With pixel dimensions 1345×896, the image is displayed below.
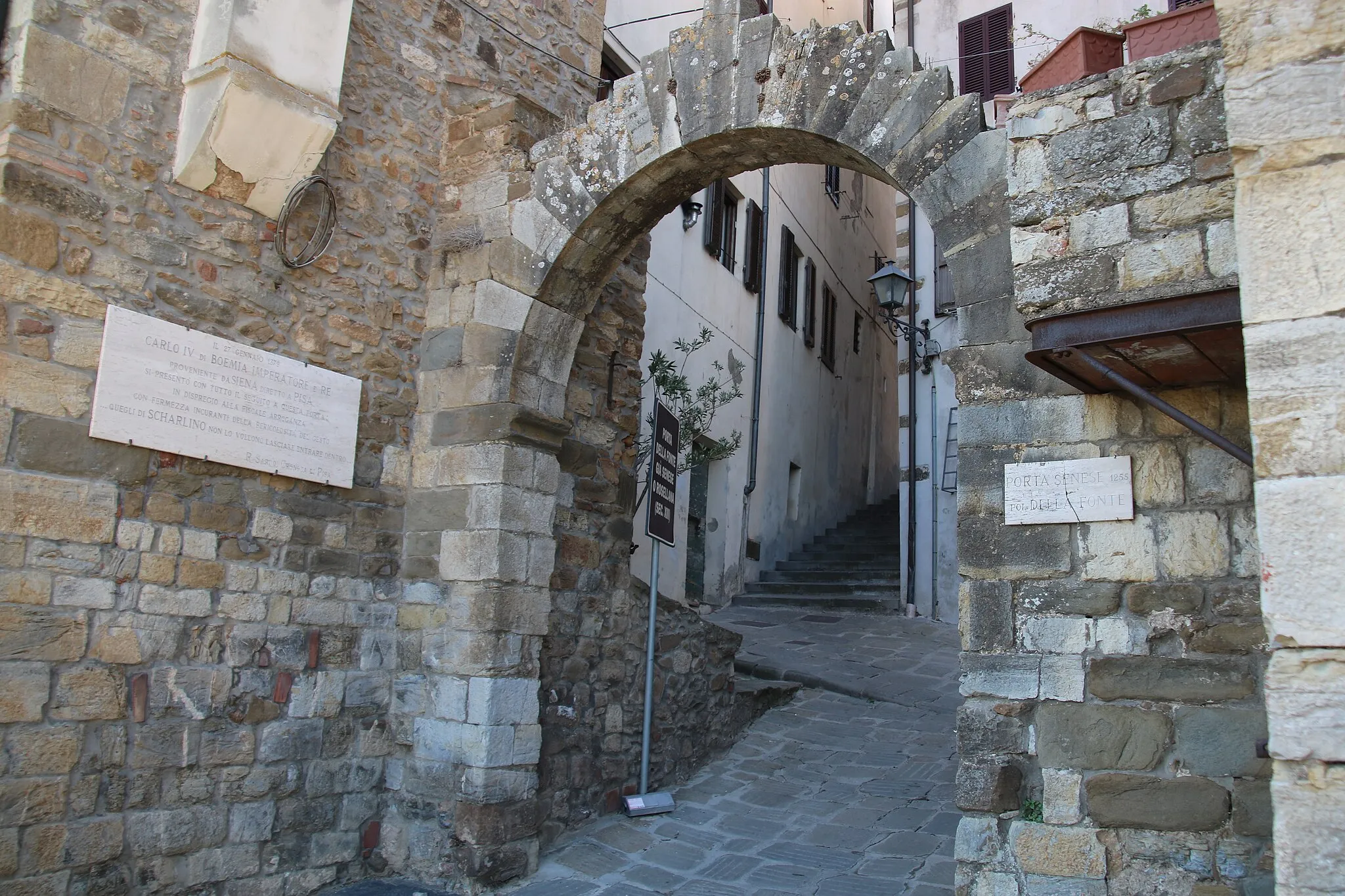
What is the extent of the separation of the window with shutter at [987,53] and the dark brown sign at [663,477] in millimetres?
6650

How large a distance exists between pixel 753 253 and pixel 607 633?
20.5 feet

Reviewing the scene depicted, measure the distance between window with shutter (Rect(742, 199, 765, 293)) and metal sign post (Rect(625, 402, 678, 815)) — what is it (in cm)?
520

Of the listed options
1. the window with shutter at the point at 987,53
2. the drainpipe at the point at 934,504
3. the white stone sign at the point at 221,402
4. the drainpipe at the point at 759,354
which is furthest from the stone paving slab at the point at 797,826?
the window with shutter at the point at 987,53

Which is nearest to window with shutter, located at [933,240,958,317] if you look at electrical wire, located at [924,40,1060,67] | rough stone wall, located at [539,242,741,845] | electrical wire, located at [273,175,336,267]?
electrical wire, located at [924,40,1060,67]

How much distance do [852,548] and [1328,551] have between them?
1007 cm

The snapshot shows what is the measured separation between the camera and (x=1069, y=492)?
3336 mm

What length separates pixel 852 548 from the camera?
1191 centimetres

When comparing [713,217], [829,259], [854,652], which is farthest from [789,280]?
[854,652]

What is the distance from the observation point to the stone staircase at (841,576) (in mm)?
10039

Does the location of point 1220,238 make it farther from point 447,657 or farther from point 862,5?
point 862,5

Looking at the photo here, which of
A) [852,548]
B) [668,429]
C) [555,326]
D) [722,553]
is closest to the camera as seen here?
[555,326]

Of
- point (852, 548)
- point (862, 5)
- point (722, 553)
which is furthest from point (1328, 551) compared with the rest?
point (862, 5)

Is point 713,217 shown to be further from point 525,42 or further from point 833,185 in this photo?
point 833,185

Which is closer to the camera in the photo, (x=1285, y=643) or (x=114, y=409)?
(x=1285, y=643)
